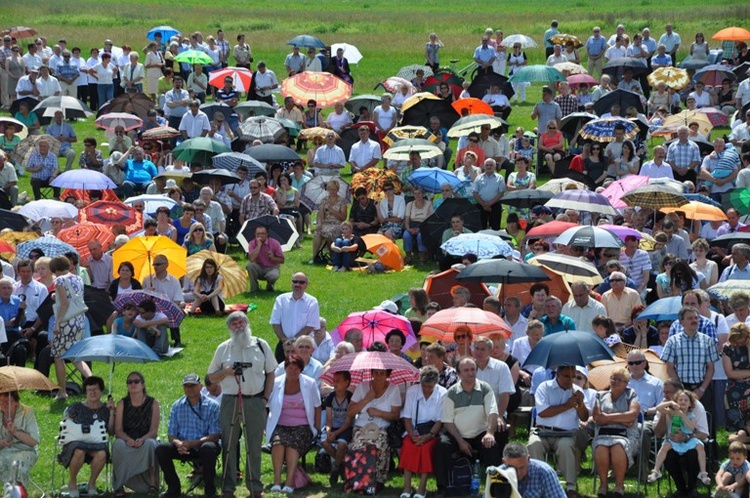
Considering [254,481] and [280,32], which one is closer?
[254,481]

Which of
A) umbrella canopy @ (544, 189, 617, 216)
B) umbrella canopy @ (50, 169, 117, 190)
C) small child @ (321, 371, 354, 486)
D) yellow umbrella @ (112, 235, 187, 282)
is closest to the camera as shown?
small child @ (321, 371, 354, 486)

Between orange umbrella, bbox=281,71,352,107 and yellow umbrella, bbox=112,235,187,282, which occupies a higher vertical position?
yellow umbrella, bbox=112,235,187,282

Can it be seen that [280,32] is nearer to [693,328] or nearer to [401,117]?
[401,117]

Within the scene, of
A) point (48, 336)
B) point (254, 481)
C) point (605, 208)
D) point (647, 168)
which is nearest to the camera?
point (254, 481)

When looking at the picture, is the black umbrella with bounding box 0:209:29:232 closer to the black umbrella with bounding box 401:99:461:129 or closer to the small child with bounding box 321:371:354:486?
the small child with bounding box 321:371:354:486

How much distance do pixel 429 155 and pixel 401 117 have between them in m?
5.16

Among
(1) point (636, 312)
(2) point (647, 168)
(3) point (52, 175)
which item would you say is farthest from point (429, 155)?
(1) point (636, 312)

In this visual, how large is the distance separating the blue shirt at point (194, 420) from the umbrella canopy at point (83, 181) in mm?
10799

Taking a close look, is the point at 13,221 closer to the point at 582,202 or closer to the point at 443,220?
the point at 443,220

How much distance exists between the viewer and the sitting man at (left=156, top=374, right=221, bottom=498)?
49.3 feet

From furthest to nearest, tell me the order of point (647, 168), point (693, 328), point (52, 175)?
point (52, 175)
point (647, 168)
point (693, 328)

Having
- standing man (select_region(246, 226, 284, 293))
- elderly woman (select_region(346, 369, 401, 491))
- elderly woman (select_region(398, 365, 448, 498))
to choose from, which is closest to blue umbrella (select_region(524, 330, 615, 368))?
elderly woman (select_region(398, 365, 448, 498))

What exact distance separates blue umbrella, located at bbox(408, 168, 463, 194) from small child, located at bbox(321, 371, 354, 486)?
32.0 ft

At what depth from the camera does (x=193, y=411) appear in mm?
15312
